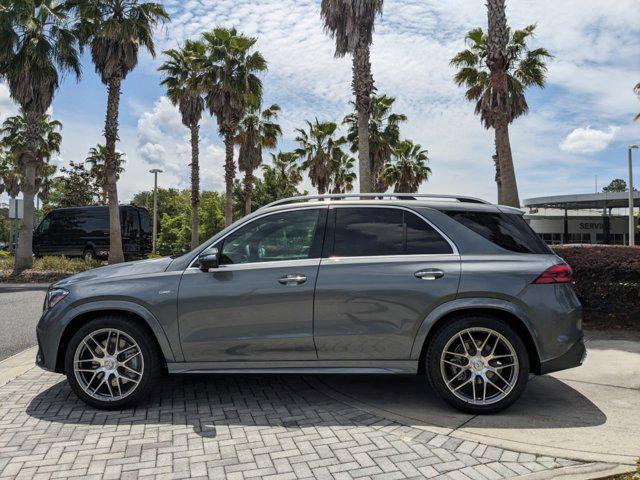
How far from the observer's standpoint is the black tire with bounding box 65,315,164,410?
4145 mm

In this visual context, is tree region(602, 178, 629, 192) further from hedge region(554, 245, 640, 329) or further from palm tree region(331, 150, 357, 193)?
hedge region(554, 245, 640, 329)

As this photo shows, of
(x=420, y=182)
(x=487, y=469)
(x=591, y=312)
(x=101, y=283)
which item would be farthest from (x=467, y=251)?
(x=420, y=182)

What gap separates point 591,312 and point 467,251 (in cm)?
423

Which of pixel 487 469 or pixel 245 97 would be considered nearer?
pixel 487 469

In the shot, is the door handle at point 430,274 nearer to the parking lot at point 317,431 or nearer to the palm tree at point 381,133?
the parking lot at point 317,431

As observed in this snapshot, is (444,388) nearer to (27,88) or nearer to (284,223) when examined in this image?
(284,223)

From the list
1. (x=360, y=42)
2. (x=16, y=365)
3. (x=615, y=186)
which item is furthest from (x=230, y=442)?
(x=615, y=186)

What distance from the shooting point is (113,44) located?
1903cm

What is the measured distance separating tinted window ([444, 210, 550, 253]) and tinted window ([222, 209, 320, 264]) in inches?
48.1

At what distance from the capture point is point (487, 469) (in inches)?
123

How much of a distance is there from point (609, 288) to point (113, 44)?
18758 mm

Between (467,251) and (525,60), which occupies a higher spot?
(525,60)

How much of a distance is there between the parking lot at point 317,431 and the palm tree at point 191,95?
67.4 feet

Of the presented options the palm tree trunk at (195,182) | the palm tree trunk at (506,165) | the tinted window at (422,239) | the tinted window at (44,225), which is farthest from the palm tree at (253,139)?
the tinted window at (422,239)
